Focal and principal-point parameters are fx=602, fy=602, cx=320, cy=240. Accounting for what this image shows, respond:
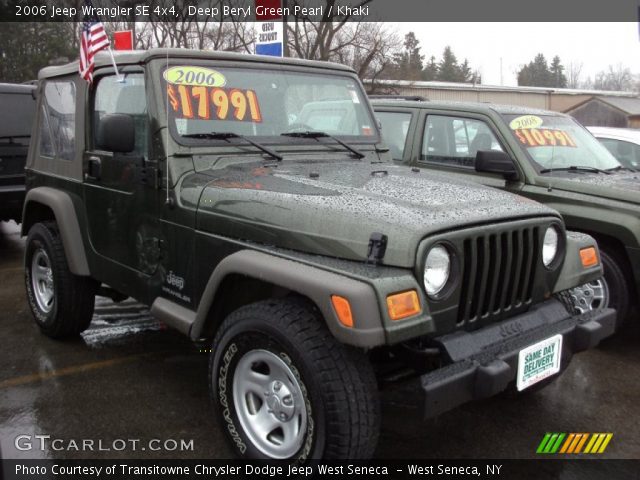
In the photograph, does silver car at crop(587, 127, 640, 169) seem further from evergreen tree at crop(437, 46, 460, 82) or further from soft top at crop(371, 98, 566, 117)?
evergreen tree at crop(437, 46, 460, 82)

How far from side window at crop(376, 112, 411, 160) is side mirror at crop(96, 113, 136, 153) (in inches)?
116

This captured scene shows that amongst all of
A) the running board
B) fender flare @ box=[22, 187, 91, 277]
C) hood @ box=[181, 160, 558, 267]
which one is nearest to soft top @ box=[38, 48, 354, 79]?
hood @ box=[181, 160, 558, 267]

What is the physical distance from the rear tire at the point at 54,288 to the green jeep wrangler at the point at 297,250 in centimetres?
3

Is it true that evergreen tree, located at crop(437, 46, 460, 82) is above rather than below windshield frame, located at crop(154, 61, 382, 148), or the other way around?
above

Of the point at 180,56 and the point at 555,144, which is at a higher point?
the point at 180,56

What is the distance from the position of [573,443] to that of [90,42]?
3631 mm

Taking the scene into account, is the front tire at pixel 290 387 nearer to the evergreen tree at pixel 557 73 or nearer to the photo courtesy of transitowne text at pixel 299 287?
the photo courtesy of transitowne text at pixel 299 287

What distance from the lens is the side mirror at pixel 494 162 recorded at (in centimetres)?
479

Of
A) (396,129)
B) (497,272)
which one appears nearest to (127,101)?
(497,272)

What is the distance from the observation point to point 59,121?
4410 millimetres

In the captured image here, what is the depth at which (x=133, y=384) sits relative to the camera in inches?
152

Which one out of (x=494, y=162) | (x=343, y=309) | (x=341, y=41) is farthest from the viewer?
(x=341, y=41)

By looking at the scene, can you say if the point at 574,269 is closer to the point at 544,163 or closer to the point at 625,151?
the point at 544,163

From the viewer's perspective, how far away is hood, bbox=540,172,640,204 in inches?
177
